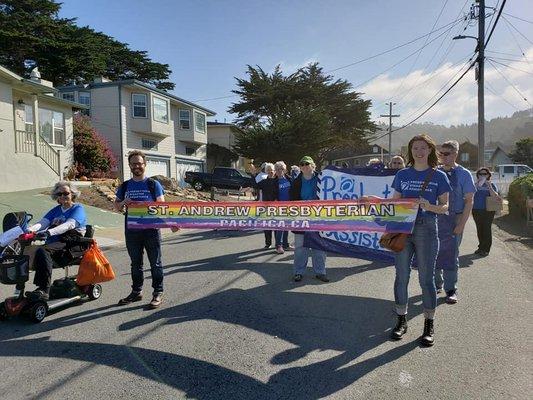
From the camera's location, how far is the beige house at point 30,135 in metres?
18.2

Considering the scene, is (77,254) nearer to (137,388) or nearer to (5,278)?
(5,278)

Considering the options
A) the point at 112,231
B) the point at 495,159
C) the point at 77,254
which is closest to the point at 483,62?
the point at 112,231

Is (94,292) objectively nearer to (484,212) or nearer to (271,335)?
(271,335)

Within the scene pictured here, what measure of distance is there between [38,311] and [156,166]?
29.3m

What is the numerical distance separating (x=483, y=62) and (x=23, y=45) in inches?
1349

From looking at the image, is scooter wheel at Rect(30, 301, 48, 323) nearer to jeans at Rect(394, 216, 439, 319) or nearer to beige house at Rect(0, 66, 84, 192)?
jeans at Rect(394, 216, 439, 319)

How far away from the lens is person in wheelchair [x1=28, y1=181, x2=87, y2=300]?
17.7 feet

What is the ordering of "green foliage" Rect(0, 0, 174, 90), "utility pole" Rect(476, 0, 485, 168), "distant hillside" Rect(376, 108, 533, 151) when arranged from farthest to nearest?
"distant hillside" Rect(376, 108, 533, 151) < "green foliage" Rect(0, 0, 174, 90) < "utility pole" Rect(476, 0, 485, 168)

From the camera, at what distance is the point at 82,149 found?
81.2 feet

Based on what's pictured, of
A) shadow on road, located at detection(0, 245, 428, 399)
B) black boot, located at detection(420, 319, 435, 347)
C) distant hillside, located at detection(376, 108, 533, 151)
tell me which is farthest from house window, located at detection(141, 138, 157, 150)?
distant hillside, located at detection(376, 108, 533, 151)

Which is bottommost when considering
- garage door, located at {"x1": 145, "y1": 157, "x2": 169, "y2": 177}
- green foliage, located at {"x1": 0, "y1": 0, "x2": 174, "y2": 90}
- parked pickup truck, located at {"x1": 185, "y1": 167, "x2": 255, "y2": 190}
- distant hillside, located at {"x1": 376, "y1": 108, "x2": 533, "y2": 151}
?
parked pickup truck, located at {"x1": 185, "y1": 167, "x2": 255, "y2": 190}

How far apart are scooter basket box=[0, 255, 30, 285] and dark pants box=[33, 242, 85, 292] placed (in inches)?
8.0

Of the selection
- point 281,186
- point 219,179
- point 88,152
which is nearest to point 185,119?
point 219,179

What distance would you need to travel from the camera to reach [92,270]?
5.66 meters
